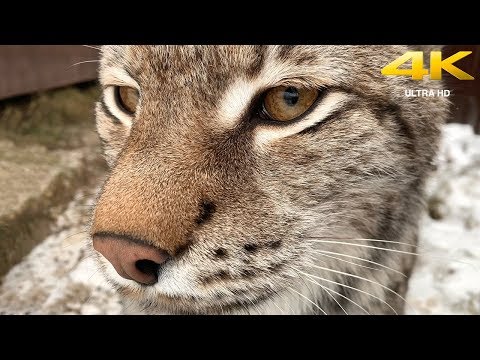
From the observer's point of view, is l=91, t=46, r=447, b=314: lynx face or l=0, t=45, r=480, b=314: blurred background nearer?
l=91, t=46, r=447, b=314: lynx face

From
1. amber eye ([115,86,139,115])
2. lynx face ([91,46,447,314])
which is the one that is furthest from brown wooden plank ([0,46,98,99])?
lynx face ([91,46,447,314])

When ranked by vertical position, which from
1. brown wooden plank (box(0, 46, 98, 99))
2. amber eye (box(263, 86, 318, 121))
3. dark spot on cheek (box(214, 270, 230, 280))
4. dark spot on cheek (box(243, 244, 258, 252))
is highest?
brown wooden plank (box(0, 46, 98, 99))

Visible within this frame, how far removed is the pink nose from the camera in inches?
34.0

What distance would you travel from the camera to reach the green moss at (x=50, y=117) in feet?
6.81

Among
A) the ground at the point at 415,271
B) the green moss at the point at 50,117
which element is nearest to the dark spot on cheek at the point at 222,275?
the ground at the point at 415,271

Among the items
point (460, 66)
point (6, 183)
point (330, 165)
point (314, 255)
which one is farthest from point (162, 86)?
point (6, 183)

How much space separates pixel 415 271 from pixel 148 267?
1479 mm

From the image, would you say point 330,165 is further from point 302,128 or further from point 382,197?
point 382,197

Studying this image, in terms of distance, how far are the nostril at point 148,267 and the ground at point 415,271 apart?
2.48 ft

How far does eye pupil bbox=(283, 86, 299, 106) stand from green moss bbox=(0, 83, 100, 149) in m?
1.18

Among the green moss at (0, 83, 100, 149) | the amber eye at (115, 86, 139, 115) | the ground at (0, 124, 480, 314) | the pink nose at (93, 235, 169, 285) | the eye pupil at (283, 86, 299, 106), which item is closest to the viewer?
the pink nose at (93, 235, 169, 285)

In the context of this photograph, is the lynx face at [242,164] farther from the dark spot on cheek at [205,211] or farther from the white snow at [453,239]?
the white snow at [453,239]

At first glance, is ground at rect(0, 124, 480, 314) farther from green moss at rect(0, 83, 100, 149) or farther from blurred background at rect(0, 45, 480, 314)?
green moss at rect(0, 83, 100, 149)
